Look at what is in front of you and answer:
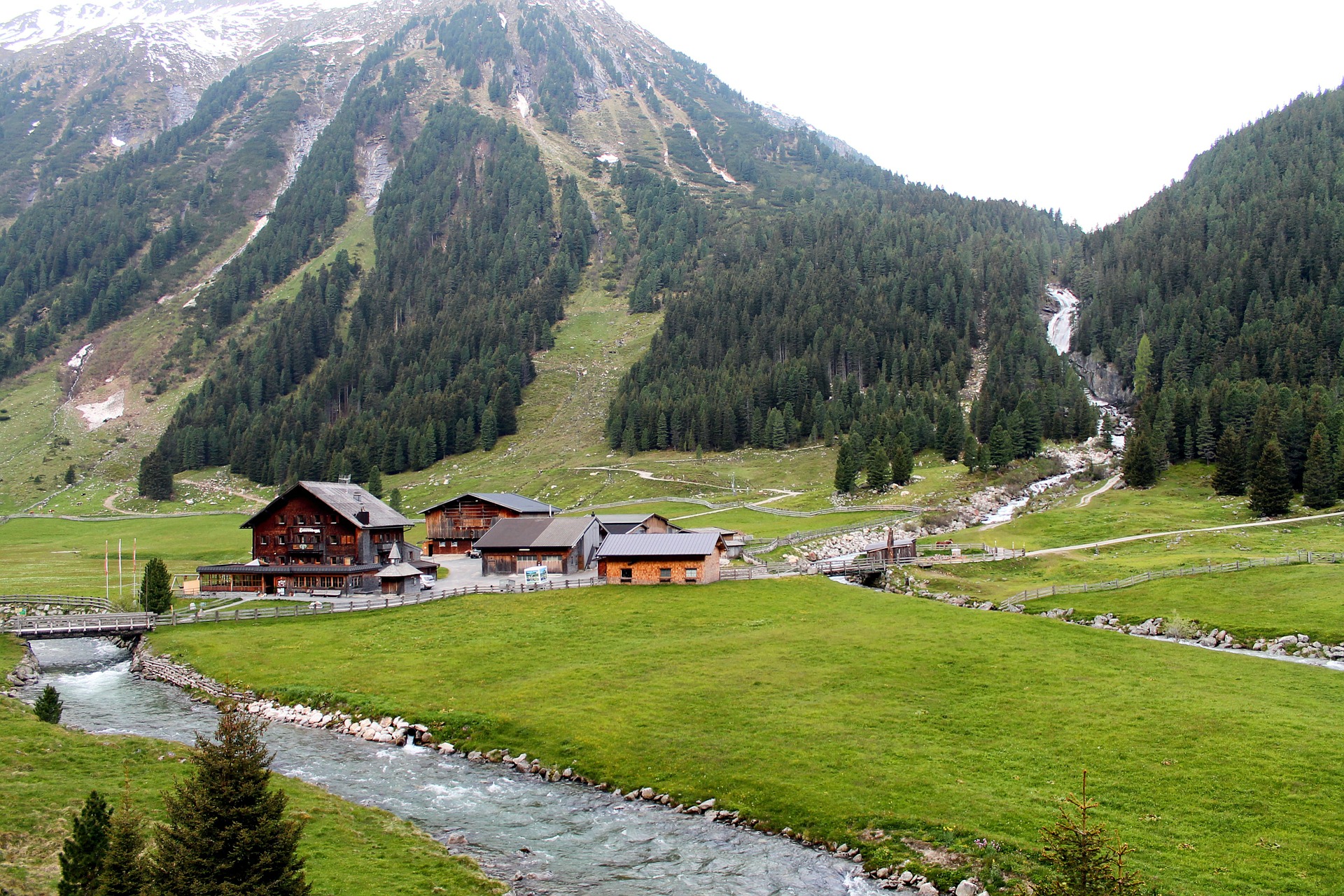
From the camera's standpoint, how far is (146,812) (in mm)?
26547

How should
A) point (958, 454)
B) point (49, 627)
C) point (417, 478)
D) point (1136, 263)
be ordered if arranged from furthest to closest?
1. point (1136, 263)
2. point (417, 478)
3. point (958, 454)
4. point (49, 627)

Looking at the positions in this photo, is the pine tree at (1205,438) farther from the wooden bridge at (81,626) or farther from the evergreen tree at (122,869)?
the evergreen tree at (122,869)

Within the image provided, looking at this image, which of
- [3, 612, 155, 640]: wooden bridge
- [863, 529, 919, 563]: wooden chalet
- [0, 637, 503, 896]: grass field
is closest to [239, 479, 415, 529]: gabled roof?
[3, 612, 155, 640]: wooden bridge

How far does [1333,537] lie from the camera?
218 feet

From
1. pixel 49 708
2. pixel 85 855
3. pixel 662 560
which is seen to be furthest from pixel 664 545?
pixel 85 855

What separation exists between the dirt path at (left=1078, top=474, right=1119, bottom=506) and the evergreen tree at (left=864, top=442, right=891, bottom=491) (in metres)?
24.8

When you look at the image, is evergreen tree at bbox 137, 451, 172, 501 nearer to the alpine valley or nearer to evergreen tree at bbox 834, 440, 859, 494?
the alpine valley

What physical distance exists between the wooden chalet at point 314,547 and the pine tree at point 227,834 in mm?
60316

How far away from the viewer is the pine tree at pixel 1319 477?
80.4 m

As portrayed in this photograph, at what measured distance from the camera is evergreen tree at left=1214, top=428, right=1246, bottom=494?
9025 cm

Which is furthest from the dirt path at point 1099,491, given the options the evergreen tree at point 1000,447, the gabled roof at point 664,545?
the gabled roof at point 664,545

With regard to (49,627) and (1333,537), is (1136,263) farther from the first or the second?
(49,627)

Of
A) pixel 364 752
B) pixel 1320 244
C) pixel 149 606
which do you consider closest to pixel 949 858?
pixel 364 752

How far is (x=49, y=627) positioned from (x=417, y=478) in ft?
337
